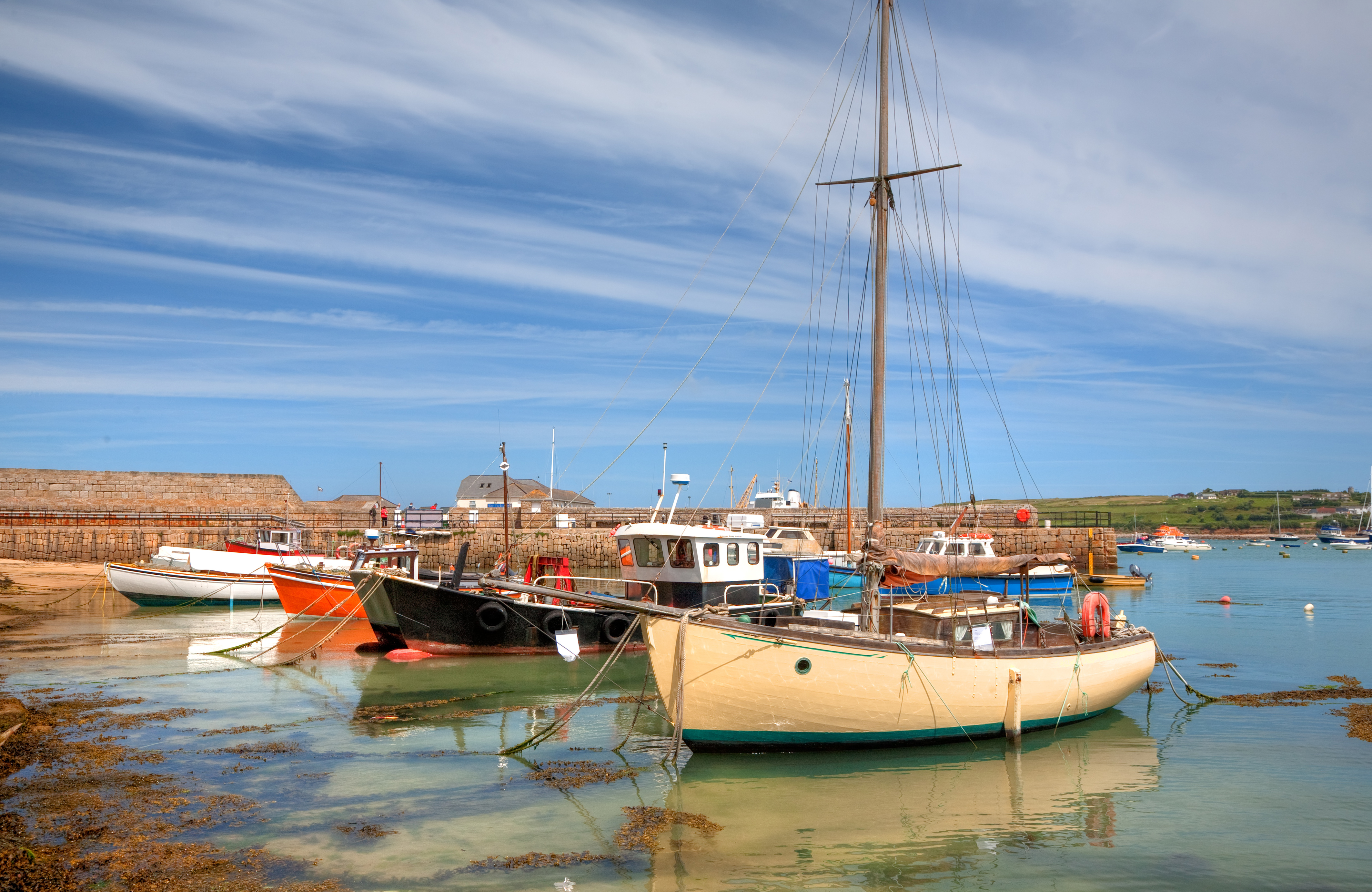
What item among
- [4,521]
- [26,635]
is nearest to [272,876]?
[26,635]

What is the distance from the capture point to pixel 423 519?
50.9 meters

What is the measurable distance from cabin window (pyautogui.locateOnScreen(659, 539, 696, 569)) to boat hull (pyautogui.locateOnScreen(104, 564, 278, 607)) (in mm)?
17875

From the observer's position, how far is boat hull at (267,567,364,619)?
24.7 metres

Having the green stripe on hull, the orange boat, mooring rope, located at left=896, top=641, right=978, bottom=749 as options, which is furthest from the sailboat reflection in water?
the orange boat

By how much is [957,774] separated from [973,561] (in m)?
4.23

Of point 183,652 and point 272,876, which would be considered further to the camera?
point 183,652

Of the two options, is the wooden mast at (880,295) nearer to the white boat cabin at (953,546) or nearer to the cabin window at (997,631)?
the cabin window at (997,631)

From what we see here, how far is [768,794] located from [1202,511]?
15971cm

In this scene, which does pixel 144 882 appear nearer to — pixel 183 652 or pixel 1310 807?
pixel 1310 807

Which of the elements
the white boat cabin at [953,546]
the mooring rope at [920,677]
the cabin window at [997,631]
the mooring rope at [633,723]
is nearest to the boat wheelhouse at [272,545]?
the mooring rope at [633,723]

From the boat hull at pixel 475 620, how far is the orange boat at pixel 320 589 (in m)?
3.90

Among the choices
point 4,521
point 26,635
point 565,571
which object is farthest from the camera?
point 4,521

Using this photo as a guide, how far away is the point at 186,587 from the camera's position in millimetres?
29766

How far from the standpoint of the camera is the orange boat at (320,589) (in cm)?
2469
